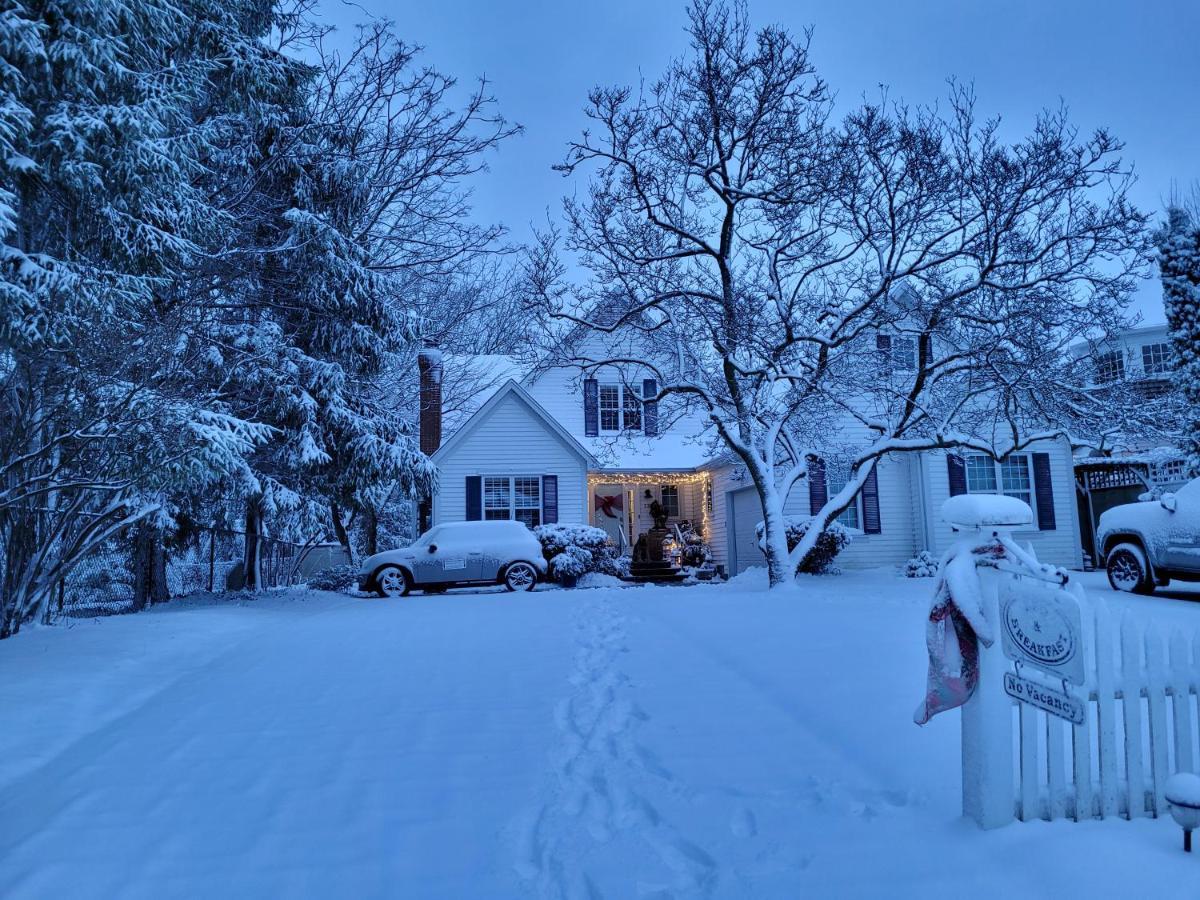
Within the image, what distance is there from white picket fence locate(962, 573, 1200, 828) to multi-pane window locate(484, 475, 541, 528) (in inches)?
611

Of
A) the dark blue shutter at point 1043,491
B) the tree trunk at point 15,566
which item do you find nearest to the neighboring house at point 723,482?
the dark blue shutter at point 1043,491

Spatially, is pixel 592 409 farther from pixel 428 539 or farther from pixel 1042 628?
pixel 1042 628

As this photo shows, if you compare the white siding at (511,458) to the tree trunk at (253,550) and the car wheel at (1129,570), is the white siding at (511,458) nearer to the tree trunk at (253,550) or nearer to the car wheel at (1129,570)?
the tree trunk at (253,550)

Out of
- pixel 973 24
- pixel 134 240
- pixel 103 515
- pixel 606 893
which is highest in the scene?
pixel 973 24

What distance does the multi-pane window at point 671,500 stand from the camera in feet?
71.5

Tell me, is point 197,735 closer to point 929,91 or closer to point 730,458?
point 929,91

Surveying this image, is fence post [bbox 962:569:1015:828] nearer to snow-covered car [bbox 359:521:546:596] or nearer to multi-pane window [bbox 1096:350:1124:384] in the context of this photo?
snow-covered car [bbox 359:521:546:596]

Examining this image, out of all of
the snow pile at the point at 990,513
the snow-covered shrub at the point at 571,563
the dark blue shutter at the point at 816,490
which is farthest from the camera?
the dark blue shutter at the point at 816,490

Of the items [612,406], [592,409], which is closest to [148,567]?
[592,409]

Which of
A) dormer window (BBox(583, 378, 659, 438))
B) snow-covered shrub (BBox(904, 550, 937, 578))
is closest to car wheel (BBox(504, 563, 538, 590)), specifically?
dormer window (BBox(583, 378, 659, 438))

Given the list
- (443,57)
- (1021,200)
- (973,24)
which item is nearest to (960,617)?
(1021,200)

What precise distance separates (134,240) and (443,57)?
7.42m

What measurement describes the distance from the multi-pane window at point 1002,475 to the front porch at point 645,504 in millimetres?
6555

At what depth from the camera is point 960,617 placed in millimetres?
2805
